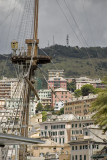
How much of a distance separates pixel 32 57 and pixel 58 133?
9355cm

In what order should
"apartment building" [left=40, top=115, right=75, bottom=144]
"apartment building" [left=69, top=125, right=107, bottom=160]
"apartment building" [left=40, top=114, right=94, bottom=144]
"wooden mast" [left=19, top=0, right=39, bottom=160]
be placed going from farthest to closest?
1. "apartment building" [left=40, top=115, right=75, bottom=144]
2. "apartment building" [left=40, top=114, right=94, bottom=144]
3. "apartment building" [left=69, top=125, right=107, bottom=160]
4. "wooden mast" [left=19, top=0, right=39, bottom=160]

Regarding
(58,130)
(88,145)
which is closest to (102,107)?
(88,145)

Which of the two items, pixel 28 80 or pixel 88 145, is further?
pixel 88 145

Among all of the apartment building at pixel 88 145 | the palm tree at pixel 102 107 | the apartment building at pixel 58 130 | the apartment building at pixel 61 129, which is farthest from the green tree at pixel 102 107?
the apartment building at pixel 58 130

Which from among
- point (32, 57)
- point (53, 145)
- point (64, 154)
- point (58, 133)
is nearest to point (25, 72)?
point (32, 57)

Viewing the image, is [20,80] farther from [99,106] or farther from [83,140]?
[83,140]

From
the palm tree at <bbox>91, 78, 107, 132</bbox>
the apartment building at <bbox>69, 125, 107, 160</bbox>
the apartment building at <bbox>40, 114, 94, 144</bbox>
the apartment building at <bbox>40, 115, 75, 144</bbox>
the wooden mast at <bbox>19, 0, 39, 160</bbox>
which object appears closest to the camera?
the palm tree at <bbox>91, 78, 107, 132</bbox>

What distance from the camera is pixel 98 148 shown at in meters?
104

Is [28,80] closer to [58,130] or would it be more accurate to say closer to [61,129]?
[61,129]

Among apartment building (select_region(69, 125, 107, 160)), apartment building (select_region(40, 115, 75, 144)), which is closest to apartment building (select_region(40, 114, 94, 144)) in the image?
apartment building (select_region(40, 115, 75, 144))

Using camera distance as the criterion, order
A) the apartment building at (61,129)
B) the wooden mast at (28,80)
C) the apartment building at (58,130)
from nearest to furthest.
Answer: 1. the wooden mast at (28,80)
2. the apartment building at (61,129)
3. the apartment building at (58,130)

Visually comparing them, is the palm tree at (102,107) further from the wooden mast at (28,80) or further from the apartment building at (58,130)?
the apartment building at (58,130)

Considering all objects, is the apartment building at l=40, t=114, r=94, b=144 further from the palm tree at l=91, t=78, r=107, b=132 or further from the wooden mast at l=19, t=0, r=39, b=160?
the palm tree at l=91, t=78, r=107, b=132

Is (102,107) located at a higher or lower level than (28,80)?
lower
